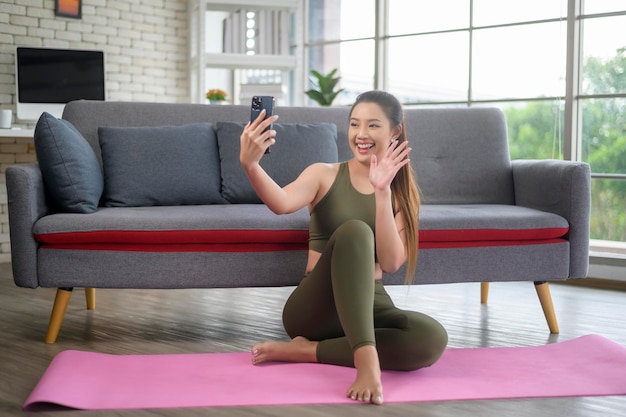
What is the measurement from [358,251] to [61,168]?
4.45ft

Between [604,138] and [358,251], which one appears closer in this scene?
[358,251]

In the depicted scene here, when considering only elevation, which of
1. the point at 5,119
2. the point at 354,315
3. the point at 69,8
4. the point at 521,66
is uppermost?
the point at 69,8

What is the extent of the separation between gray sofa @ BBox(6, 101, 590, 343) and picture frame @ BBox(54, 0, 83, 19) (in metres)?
2.43

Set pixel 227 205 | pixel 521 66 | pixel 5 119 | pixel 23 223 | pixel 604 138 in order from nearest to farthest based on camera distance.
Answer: pixel 23 223 → pixel 227 205 → pixel 604 138 → pixel 521 66 → pixel 5 119

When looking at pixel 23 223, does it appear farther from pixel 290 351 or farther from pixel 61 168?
pixel 290 351

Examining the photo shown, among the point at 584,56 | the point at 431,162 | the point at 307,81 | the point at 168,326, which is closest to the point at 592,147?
the point at 584,56

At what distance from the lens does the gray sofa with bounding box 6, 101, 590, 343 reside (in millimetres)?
2785

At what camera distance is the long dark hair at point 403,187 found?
7.79 ft

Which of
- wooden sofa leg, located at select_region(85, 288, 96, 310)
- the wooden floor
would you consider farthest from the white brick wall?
wooden sofa leg, located at select_region(85, 288, 96, 310)

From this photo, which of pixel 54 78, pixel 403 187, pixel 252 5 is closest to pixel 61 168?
pixel 403 187

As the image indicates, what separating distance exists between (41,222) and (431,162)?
5.70 ft

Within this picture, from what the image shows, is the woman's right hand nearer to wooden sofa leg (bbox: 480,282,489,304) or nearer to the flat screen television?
wooden sofa leg (bbox: 480,282,489,304)

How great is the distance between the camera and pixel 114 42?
5.88 m

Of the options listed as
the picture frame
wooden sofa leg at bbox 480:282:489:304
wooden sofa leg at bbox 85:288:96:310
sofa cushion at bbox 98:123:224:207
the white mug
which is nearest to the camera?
sofa cushion at bbox 98:123:224:207
